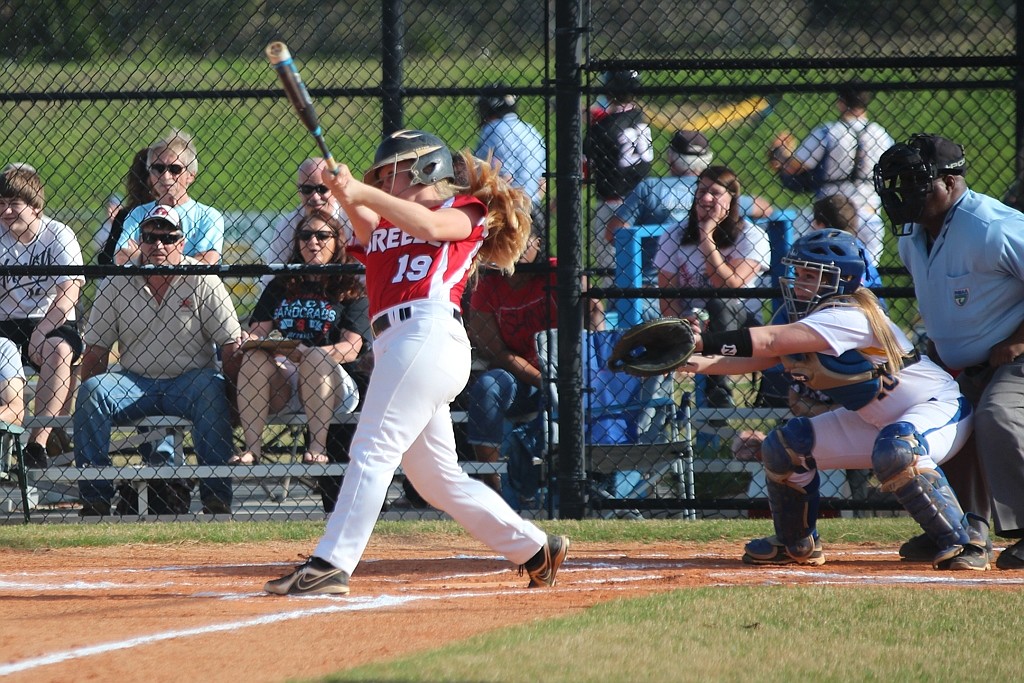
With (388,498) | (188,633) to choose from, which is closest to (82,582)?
(188,633)

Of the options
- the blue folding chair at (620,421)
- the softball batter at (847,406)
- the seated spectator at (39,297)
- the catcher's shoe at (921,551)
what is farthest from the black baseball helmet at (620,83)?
the seated spectator at (39,297)

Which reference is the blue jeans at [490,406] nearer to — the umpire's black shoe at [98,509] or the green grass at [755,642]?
the umpire's black shoe at [98,509]

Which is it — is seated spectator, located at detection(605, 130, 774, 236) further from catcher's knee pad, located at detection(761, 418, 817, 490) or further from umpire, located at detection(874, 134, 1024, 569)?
catcher's knee pad, located at detection(761, 418, 817, 490)

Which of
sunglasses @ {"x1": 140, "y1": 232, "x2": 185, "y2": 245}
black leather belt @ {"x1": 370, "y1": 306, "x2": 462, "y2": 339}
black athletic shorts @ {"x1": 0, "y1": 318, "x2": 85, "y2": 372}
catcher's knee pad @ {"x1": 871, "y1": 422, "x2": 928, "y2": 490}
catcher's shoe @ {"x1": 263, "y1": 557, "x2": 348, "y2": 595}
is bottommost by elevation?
catcher's shoe @ {"x1": 263, "y1": 557, "x2": 348, "y2": 595}

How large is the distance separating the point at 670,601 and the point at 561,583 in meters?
0.62

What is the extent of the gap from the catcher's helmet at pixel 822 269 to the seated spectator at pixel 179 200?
10.7ft

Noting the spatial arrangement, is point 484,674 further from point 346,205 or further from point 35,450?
point 35,450

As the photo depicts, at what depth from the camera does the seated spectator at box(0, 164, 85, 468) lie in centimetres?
643

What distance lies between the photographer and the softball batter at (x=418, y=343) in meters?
3.87

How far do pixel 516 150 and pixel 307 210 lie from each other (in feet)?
4.76

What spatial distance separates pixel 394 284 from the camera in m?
4.04

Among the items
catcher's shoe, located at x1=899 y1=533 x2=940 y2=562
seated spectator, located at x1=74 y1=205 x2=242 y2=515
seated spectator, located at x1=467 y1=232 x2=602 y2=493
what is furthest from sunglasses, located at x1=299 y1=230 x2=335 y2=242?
catcher's shoe, located at x1=899 y1=533 x2=940 y2=562

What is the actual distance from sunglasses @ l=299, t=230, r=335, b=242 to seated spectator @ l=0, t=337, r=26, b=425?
5.28 ft

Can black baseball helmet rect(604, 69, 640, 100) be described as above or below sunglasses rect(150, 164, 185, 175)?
above
